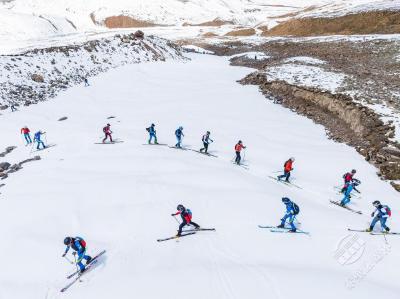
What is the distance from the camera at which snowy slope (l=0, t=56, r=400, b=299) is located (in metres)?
11.0

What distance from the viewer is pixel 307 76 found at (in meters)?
37.0

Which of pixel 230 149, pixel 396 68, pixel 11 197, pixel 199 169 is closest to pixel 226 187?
pixel 199 169

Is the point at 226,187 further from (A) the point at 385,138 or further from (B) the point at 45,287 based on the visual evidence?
(A) the point at 385,138

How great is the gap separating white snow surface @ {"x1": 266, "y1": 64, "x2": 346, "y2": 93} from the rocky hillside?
65.4 ft

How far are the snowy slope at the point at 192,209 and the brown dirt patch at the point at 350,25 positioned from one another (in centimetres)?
5386

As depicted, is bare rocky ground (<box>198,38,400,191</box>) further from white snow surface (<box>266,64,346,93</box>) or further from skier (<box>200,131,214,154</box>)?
skier (<box>200,131,214,154</box>)

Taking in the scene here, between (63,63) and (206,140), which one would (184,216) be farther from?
(63,63)

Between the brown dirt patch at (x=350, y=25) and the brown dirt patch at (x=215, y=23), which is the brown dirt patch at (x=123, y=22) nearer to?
the brown dirt patch at (x=215, y=23)

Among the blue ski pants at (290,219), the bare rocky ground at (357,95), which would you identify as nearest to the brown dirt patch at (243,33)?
the bare rocky ground at (357,95)

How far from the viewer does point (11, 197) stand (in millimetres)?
16391

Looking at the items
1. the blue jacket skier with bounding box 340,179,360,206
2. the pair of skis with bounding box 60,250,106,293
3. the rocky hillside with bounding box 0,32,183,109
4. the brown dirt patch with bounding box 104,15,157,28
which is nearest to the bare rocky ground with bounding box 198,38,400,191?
the blue jacket skier with bounding box 340,179,360,206

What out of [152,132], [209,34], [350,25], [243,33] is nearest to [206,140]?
[152,132]

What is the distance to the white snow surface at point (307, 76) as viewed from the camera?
3294 centimetres

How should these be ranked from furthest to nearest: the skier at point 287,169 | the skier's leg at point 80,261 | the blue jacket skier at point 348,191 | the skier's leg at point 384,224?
1. the skier at point 287,169
2. the blue jacket skier at point 348,191
3. the skier's leg at point 384,224
4. the skier's leg at point 80,261
